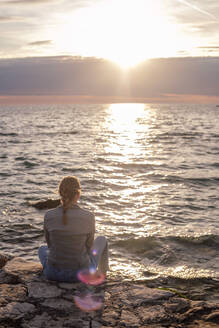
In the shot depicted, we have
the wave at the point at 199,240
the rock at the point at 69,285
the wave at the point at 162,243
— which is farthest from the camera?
the wave at the point at 199,240

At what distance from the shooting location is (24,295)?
600cm

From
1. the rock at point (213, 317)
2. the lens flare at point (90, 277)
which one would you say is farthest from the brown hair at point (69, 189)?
the rock at point (213, 317)

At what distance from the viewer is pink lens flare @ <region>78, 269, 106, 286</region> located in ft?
20.9

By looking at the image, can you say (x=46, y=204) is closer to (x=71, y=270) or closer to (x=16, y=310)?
(x=71, y=270)

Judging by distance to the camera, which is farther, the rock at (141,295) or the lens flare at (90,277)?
the lens flare at (90,277)

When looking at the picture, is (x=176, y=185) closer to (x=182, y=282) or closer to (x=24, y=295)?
(x=182, y=282)

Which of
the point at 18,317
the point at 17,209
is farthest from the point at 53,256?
the point at 17,209

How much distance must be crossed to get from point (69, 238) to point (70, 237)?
0.03 metres

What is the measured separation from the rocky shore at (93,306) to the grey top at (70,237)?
0.38 metres

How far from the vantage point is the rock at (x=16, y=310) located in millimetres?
5398

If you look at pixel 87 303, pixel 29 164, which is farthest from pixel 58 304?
pixel 29 164

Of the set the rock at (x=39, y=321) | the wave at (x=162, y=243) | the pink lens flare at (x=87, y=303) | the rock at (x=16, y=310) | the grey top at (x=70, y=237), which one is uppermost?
the grey top at (x=70, y=237)

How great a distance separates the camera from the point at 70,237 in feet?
20.1

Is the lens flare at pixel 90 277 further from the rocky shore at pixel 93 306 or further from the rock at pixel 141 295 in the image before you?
the rock at pixel 141 295
